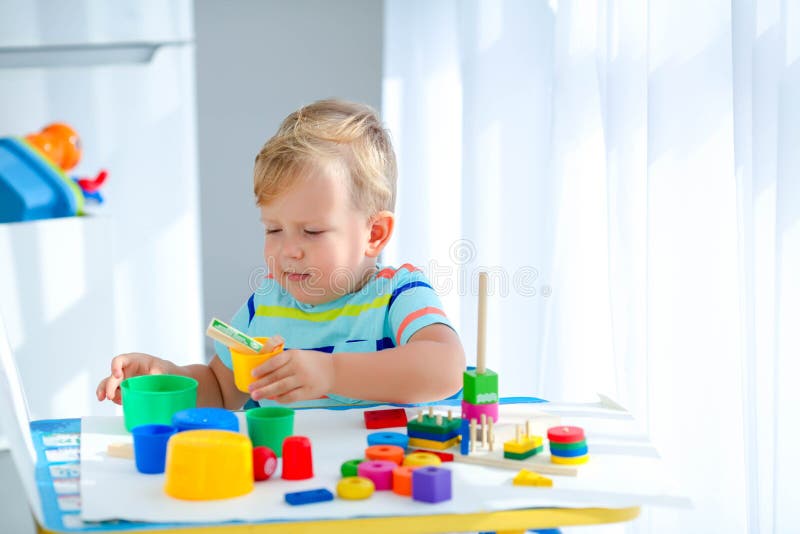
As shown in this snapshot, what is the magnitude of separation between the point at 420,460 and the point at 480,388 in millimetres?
113

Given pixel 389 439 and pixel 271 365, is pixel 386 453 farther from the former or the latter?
pixel 271 365

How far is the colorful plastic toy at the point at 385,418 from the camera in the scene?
3.15 feet

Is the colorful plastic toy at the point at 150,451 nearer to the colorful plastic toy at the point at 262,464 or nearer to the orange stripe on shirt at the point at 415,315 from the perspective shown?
the colorful plastic toy at the point at 262,464

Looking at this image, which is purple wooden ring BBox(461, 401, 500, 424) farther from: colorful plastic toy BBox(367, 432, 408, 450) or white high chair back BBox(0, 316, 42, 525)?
white high chair back BBox(0, 316, 42, 525)

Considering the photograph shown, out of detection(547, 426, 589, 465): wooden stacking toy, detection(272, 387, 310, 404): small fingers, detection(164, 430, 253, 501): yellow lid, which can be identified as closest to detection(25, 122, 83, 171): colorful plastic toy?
detection(164, 430, 253, 501): yellow lid

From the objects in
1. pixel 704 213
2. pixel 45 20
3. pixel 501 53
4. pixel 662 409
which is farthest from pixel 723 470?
pixel 45 20

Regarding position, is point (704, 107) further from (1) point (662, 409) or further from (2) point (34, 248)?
(2) point (34, 248)

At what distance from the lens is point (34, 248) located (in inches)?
83.9

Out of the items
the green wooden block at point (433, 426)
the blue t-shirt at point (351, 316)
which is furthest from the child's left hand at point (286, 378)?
the blue t-shirt at point (351, 316)

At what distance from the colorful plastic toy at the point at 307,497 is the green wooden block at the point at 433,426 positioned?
161mm

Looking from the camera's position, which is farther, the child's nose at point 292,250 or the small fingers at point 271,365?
the child's nose at point 292,250

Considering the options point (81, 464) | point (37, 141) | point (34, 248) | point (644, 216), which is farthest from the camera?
point (34, 248)

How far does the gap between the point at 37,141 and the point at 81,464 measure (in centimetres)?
31

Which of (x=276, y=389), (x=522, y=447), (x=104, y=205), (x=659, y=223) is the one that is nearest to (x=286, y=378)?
(x=276, y=389)
